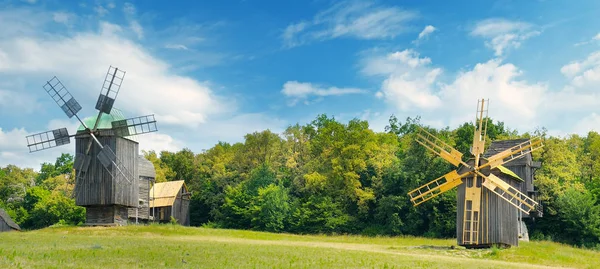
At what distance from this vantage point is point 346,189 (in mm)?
66250

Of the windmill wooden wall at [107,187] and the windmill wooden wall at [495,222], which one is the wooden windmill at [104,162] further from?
the windmill wooden wall at [495,222]

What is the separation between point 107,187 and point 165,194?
22846 millimetres

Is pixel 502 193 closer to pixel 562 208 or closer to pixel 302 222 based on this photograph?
pixel 562 208

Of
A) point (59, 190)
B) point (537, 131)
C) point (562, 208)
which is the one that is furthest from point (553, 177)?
point (59, 190)

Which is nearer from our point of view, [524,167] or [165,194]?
[524,167]

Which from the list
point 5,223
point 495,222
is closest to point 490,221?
point 495,222

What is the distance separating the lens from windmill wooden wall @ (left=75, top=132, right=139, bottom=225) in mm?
51594

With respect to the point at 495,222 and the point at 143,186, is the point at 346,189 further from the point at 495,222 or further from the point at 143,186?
the point at 495,222

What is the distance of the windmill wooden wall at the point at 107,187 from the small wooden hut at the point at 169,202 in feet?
60.7

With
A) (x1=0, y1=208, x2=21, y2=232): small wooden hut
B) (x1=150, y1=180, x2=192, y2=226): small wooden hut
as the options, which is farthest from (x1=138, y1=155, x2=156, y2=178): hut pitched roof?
(x1=0, y1=208, x2=21, y2=232): small wooden hut

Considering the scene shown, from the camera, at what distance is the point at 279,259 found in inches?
1090

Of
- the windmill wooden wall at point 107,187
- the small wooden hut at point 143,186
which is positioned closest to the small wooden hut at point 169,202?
the small wooden hut at point 143,186

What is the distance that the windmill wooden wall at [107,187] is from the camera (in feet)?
169

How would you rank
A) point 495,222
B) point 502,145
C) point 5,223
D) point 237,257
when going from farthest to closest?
point 5,223, point 502,145, point 495,222, point 237,257
